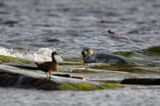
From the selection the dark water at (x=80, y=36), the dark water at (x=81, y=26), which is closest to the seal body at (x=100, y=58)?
the dark water at (x=80, y=36)

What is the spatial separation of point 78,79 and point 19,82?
1452 millimetres

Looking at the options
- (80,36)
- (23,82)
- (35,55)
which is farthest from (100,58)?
(80,36)

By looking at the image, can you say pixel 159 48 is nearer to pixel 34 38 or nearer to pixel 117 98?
pixel 34 38

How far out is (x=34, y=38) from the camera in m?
32.6

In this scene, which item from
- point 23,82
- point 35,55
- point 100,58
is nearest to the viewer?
point 23,82

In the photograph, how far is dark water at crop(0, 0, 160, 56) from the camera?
2977cm

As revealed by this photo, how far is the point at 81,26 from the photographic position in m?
40.2

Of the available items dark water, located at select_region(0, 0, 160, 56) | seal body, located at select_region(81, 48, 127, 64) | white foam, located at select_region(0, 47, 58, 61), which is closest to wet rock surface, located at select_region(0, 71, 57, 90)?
white foam, located at select_region(0, 47, 58, 61)

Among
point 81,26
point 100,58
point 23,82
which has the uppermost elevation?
point 23,82

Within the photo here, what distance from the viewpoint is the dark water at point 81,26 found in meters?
29.8

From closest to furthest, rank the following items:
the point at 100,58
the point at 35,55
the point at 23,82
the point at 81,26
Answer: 1. the point at 23,82
2. the point at 100,58
3. the point at 35,55
4. the point at 81,26

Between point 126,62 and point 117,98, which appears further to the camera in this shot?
point 126,62

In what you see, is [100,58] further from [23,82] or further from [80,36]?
[80,36]

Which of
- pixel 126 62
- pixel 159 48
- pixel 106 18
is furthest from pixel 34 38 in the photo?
pixel 106 18
